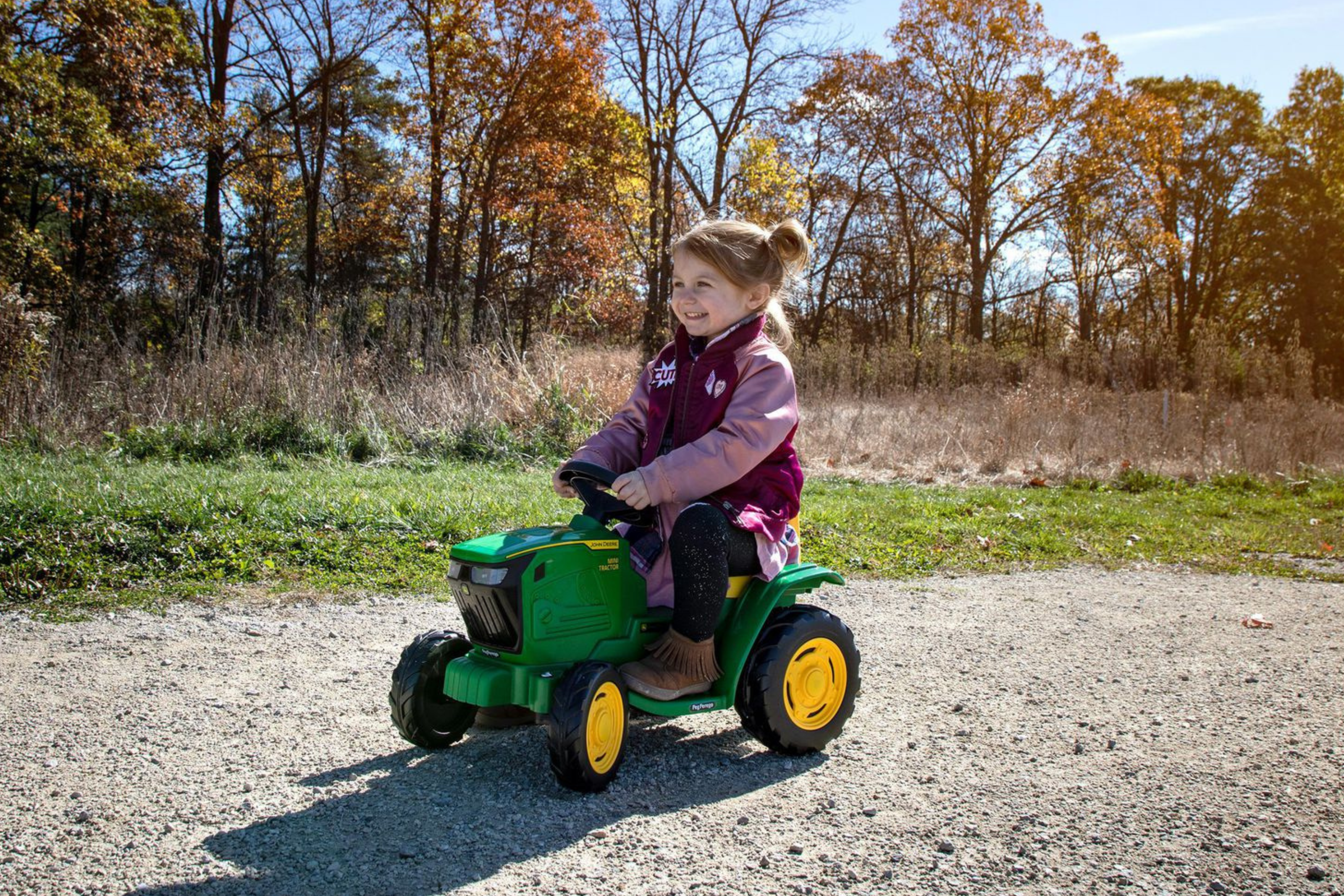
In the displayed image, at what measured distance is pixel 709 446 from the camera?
318 cm

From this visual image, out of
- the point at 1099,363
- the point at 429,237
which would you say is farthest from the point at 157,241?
the point at 1099,363

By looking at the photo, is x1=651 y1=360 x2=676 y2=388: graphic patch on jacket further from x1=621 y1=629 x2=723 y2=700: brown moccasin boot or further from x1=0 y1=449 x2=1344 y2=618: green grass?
x1=0 y1=449 x2=1344 y2=618: green grass

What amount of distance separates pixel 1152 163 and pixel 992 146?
4.62 m

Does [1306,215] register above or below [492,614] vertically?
above

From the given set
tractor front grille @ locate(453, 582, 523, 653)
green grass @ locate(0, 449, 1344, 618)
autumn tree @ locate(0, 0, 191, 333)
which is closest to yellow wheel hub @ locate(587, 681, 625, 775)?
tractor front grille @ locate(453, 582, 523, 653)

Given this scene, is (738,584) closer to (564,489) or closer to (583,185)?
(564,489)

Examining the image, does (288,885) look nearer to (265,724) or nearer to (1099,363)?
(265,724)

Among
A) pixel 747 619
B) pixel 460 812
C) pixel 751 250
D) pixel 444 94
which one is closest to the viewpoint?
pixel 460 812

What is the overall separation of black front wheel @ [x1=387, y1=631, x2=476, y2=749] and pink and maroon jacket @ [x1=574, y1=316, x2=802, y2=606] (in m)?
0.72

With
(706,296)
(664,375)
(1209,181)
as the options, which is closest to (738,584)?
(664,375)

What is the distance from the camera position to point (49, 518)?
5.90 meters

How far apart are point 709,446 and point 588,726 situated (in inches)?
37.2

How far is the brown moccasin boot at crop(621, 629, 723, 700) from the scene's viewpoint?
315cm

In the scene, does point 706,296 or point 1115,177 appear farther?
point 1115,177
